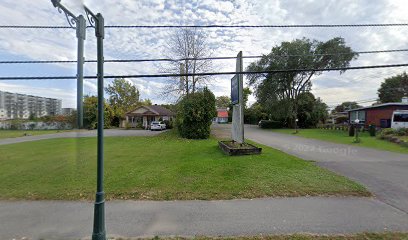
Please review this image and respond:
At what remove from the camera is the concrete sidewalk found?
426cm

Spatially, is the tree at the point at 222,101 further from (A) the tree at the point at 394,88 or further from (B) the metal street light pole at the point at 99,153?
(B) the metal street light pole at the point at 99,153

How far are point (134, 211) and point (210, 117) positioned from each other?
17.7m

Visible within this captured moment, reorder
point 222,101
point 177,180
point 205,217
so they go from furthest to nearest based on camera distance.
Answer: point 222,101
point 177,180
point 205,217

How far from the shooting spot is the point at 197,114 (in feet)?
72.6

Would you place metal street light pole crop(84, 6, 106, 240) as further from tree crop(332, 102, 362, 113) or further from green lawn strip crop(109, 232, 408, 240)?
tree crop(332, 102, 362, 113)

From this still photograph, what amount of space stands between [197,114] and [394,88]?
59.2m

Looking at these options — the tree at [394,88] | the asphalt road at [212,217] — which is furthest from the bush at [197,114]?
the tree at [394,88]

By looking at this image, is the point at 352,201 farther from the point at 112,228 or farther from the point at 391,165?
the point at 391,165

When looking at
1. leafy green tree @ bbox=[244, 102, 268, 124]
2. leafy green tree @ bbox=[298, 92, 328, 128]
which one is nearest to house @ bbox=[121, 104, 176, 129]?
leafy green tree @ bbox=[244, 102, 268, 124]

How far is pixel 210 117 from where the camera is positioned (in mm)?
22594

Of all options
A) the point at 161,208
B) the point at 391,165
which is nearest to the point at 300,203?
the point at 161,208

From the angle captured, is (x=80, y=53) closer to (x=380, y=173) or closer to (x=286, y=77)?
(x=380, y=173)

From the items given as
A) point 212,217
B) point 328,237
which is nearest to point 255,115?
point 212,217

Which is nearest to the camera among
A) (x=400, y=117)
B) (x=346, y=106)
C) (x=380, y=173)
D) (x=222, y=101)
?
(x=380, y=173)
